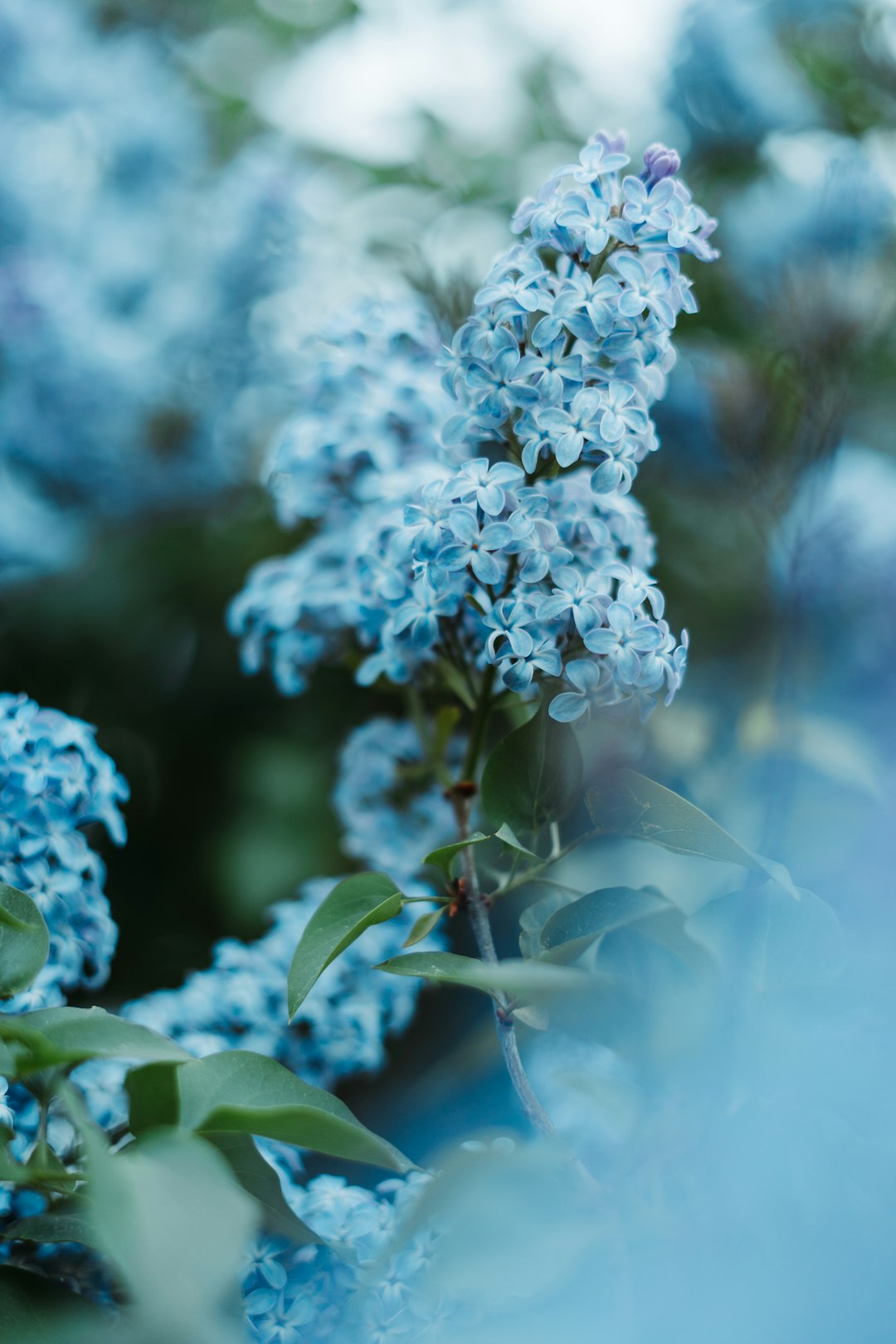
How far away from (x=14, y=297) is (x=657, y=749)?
56 centimetres

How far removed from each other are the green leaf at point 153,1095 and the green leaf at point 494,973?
0.07 m

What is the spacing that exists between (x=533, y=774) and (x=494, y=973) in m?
0.12

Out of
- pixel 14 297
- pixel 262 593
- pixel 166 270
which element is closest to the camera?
pixel 262 593

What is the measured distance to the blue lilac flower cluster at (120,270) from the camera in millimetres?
840

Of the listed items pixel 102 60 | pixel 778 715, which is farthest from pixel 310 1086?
pixel 102 60

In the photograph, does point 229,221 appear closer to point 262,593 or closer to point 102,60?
point 102,60

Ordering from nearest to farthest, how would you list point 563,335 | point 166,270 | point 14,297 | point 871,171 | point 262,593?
point 563,335 → point 262,593 → point 871,171 → point 14,297 → point 166,270

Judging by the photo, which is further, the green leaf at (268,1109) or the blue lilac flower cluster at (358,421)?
the blue lilac flower cluster at (358,421)

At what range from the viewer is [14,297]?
85 centimetres

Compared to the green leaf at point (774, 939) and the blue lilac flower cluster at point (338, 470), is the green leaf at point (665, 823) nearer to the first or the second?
the green leaf at point (774, 939)

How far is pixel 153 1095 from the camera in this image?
0.31 meters

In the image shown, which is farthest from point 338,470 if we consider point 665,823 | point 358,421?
point 665,823

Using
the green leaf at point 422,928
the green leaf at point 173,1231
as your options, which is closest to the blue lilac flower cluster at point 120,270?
the green leaf at point 422,928

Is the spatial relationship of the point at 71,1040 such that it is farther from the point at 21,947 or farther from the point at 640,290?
the point at 640,290
